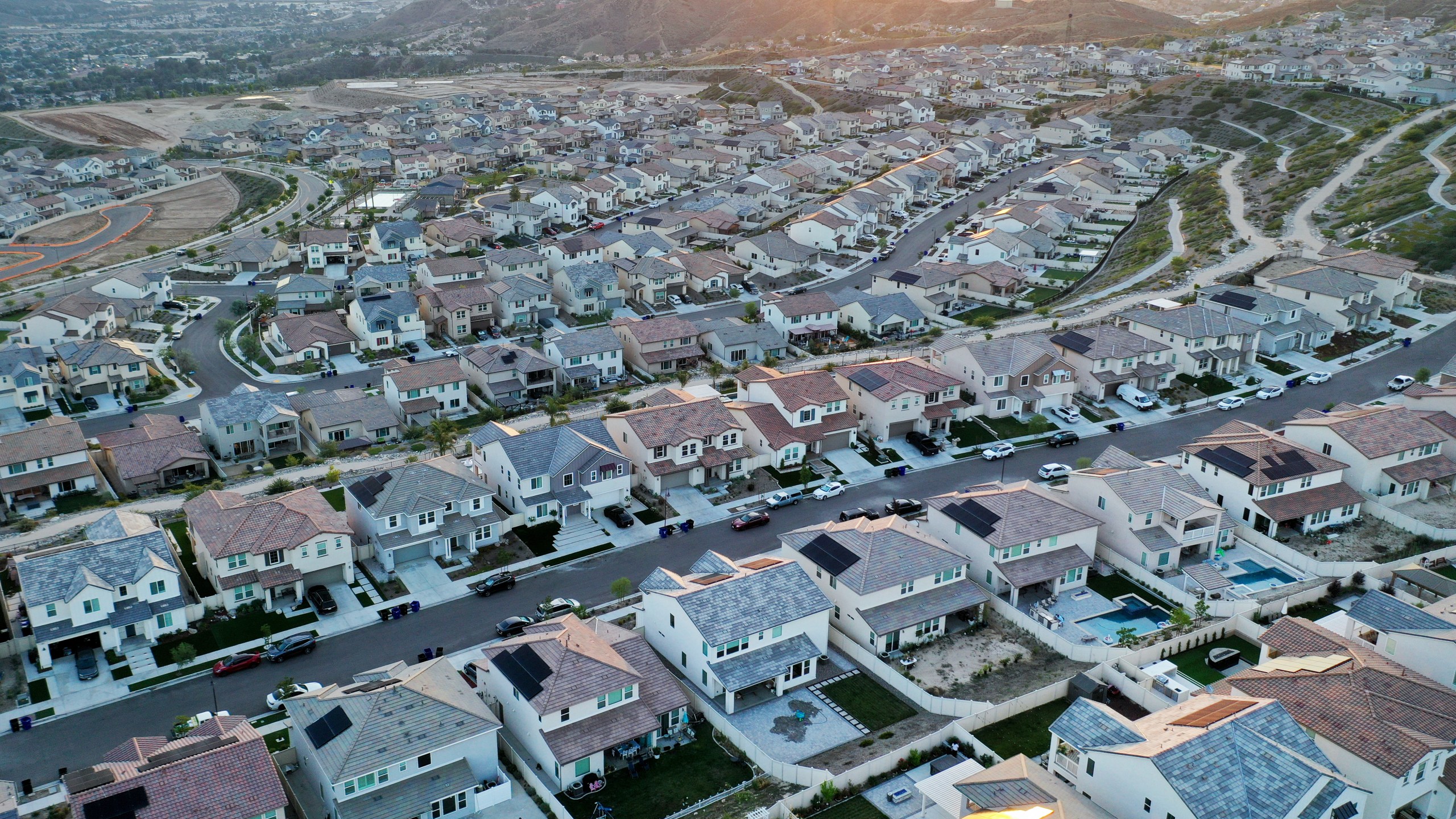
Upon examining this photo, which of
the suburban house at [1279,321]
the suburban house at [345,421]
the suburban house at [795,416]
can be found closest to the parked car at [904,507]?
the suburban house at [795,416]

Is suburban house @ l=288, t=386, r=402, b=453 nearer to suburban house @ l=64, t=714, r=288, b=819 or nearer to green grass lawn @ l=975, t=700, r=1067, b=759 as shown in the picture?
suburban house @ l=64, t=714, r=288, b=819

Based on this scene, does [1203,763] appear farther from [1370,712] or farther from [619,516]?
[619,516]

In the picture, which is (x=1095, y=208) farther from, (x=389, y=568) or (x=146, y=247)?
(x=146, y=247)

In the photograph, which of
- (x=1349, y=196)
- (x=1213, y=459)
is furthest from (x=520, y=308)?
(x=1349, y=196)

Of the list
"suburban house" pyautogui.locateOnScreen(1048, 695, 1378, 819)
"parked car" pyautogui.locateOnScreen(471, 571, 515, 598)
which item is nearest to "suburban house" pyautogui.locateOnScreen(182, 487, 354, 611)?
"parked car" pyautogui.locateOnScreen(471, 571, 515, 598)

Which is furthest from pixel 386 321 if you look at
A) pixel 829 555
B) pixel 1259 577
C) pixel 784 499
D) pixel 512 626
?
pixel 1259 577

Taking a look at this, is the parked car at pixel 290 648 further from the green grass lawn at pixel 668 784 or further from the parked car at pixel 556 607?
the green grass lawn at pixel 668 784
